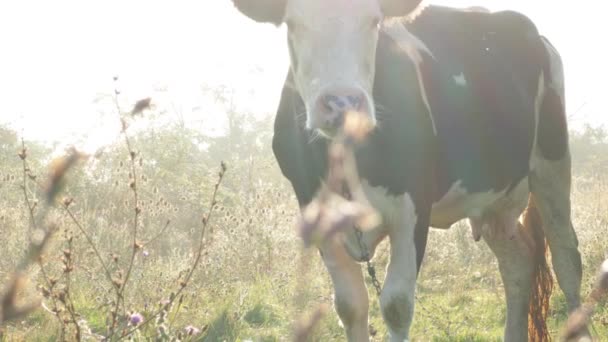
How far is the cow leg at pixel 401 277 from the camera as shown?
12.4ft

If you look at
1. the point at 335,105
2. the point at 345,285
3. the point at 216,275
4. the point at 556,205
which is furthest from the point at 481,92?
the point at 216,275

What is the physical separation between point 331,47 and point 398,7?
0.70 metres

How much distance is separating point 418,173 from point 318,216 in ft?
10.9

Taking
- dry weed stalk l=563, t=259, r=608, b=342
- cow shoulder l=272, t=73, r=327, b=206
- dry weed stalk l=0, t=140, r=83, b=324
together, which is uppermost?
dry weed stalk l=0, t=140, r=83, b=324

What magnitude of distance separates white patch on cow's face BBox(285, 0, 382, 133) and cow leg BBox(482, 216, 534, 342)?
2.29 metres

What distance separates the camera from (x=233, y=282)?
7723mm

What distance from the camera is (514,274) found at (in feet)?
17.9

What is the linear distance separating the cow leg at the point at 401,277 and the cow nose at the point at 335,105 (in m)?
1.11

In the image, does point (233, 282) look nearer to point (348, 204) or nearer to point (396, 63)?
point (396, 63)

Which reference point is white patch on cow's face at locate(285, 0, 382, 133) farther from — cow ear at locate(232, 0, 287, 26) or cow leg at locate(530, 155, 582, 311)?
cow leg at locate(530, 155, 582, 311)

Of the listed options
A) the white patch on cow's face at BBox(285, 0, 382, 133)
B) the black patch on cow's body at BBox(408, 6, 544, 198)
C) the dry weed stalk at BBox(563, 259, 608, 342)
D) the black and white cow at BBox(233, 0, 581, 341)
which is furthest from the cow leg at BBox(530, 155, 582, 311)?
the dry weed stalk at BBox(563, 259, 608, 342)

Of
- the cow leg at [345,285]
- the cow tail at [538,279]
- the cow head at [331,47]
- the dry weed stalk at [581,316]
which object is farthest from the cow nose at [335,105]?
the cow tail at [538,279]

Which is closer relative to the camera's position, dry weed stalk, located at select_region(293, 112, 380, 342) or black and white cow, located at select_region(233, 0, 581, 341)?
dry weed stalk, located at select_region(293, 112, 380, 342)

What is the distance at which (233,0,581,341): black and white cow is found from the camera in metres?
3.45
